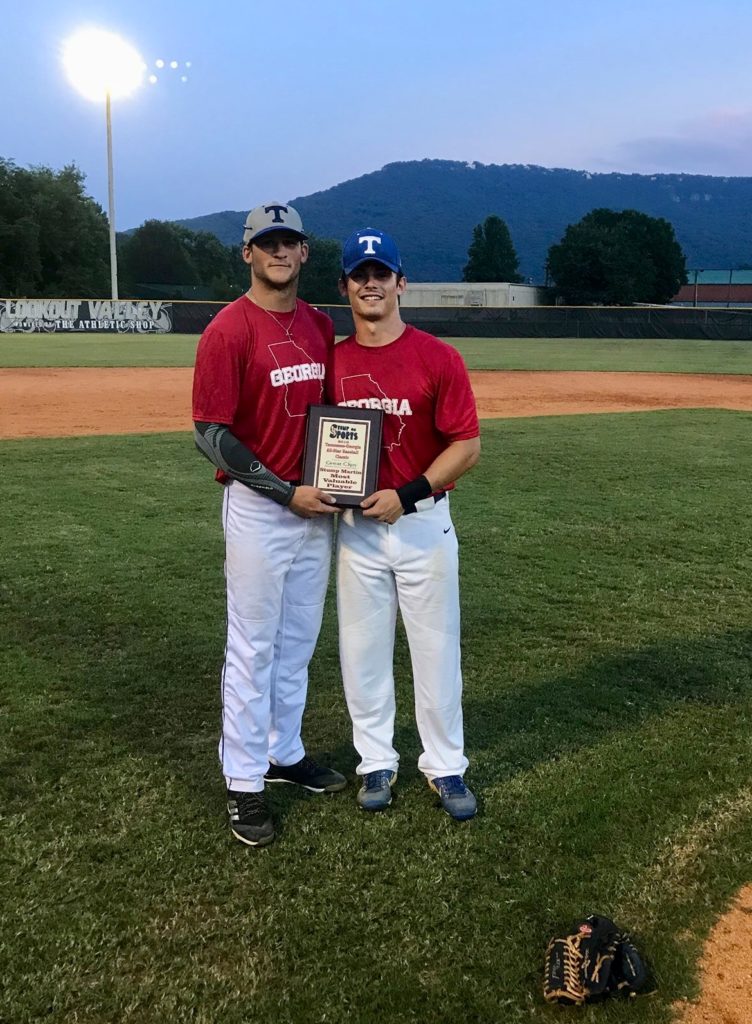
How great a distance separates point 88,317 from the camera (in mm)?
36906

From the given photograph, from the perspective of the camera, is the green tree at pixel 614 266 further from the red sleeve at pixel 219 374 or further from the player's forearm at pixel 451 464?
the red sleeve at pixel 219 374

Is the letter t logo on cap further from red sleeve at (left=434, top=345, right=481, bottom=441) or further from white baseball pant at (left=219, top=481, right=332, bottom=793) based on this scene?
white baseball pant at (left=219, top=481, right=332, bottom=793)

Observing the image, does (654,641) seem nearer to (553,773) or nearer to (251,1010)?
(553,773)

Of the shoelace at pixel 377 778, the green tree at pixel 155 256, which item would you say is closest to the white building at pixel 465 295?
the green tree at pixel 155 256

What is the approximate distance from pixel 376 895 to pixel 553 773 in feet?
3.11

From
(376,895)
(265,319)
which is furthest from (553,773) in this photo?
(265,319)

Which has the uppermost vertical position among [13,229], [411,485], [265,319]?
[13,229]

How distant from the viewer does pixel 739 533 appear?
632 cm

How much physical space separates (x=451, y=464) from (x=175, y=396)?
13496 mm

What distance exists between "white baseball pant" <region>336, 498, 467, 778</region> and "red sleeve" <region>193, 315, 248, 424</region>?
1.69 ft

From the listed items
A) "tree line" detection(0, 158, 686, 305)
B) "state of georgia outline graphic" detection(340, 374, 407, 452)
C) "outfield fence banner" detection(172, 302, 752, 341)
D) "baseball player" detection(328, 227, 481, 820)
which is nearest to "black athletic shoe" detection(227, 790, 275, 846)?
"baseball player" detection(328, 227, 481, 820)

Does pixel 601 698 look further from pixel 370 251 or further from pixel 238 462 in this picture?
pixel 370 251

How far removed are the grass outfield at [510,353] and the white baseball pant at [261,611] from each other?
19.9m

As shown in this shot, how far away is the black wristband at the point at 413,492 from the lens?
2.64 meters
